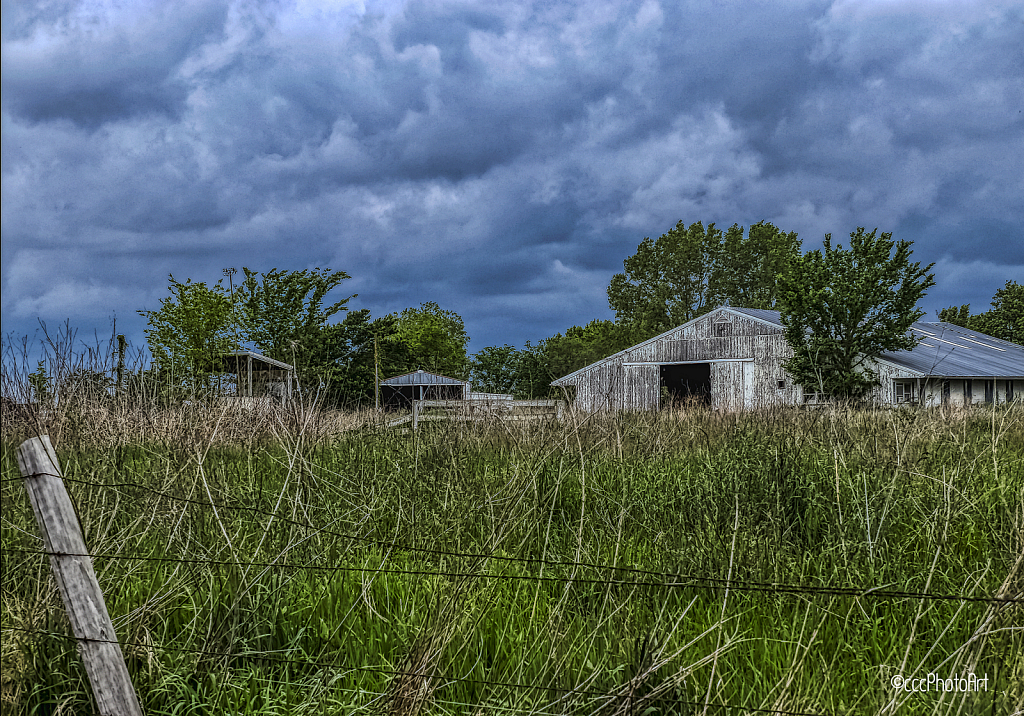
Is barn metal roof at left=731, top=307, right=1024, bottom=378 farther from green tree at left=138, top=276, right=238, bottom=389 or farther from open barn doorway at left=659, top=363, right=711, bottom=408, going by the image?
green tree at left=138, top=276, right=238, bottom=389

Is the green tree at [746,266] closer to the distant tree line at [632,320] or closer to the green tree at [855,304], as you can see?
the distant tree line at [632,320]

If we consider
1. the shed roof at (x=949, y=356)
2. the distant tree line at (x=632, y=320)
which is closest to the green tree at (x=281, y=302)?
the distant tree line at (x=632, y=320)

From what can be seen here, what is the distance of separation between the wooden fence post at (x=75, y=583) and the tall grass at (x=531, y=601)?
0.46ft

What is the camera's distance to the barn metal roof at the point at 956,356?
88.9 ft

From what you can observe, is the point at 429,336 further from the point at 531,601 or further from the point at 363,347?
the point at 531,601

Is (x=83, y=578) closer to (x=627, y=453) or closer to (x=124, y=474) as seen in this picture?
(x=124, y=474)

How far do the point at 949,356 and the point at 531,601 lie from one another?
35.0 m

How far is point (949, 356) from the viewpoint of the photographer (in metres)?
32.4

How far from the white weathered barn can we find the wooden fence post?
2382 centimetres

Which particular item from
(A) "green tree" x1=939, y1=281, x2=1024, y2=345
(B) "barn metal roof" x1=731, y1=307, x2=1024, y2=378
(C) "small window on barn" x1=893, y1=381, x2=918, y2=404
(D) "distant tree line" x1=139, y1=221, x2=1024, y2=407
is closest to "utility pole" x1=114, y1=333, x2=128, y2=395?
(D) "distant tree line" x1=139, y1=221, x2=1024, y2=407

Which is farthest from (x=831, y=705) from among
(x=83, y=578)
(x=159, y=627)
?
(x=159, y=627)

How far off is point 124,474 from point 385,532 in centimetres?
195

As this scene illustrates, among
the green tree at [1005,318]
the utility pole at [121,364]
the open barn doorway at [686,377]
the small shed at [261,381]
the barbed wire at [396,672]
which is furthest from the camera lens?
the green tree at [1005,318]

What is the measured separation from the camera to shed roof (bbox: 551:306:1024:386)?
27.2 metres
